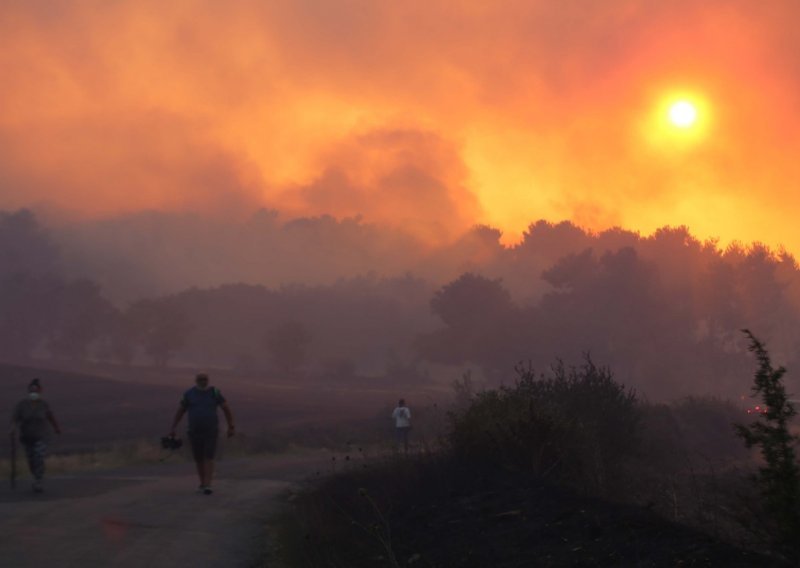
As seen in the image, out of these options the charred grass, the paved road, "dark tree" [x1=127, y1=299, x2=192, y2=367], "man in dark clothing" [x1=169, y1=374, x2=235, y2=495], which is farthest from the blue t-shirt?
"dark tree" [x1=127, y1=299, x2=192, y2=367]

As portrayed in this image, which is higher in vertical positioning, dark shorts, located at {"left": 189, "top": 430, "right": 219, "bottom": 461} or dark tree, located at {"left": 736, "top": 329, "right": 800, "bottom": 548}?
dark shorts, located at {"left": 189, "top": 430, "right": 219, "bottom": 461}

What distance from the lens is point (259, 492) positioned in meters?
17.2

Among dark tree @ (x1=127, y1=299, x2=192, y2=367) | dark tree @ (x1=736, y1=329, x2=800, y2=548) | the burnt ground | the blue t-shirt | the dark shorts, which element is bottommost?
the burnt ground

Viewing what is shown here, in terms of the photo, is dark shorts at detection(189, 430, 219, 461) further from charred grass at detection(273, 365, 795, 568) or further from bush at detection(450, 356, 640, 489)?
bush at detection(450, 356, 640, 489)

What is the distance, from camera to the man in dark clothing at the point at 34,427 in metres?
16.4

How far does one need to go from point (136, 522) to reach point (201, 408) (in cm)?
326

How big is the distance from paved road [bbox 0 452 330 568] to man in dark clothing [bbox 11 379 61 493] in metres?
0.43

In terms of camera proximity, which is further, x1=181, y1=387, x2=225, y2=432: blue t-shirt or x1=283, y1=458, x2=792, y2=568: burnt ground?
x1=181, y1=387, x2=225, y2=432: blue t-shirt

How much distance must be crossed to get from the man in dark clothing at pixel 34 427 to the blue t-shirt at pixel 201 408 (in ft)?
8.45

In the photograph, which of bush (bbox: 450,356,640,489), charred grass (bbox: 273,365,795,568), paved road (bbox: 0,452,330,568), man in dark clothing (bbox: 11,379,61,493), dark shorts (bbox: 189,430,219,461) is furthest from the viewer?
man in dark clothing (bbox: 11,379,61,493)

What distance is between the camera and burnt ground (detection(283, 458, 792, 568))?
7.63 meters

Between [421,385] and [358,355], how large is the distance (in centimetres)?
3368

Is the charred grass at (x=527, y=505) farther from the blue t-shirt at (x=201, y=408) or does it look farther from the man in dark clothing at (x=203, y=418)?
the blue t-shirt at (x=201, y=408)

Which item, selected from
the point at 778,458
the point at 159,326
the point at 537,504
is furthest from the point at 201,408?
the point at 159,326
